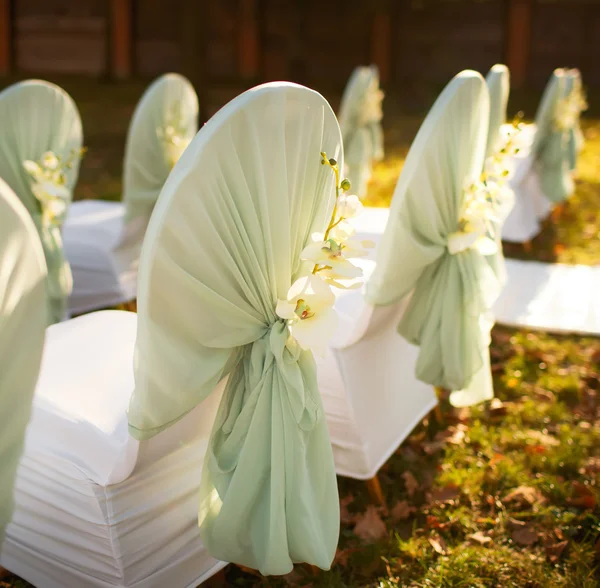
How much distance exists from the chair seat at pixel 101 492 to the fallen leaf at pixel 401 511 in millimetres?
646

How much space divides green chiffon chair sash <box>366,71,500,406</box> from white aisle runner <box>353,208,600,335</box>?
39.1 inches

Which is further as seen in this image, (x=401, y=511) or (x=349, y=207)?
(x=401, y=511)

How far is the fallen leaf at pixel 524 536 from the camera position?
7.39ft

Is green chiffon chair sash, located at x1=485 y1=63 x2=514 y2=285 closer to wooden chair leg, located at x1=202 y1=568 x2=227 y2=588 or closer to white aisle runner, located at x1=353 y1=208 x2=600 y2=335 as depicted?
white aisle runner, located at x1=353 y1=208 x2=600 y2=335

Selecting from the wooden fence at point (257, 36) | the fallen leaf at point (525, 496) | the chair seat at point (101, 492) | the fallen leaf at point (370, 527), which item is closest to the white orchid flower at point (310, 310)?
the chair seat at point (101, 492)

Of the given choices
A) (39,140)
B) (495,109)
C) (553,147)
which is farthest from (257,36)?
(495,109)

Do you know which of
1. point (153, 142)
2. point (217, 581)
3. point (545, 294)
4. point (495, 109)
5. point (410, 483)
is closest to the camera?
point (217, 581)

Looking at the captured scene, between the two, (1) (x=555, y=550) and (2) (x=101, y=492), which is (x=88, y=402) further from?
(1) (x=555, y=550)

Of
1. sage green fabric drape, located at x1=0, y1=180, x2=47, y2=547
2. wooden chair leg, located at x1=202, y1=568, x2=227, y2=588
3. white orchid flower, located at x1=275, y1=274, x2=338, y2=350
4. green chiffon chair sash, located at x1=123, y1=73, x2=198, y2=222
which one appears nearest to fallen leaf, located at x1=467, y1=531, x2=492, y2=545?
wooden chair leg, located at x1=202, y1=568, x2=227, y2=588

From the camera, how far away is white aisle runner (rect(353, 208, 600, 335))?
3.91 m

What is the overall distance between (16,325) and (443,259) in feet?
4.73

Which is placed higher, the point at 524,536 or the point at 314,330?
the point at 314,330

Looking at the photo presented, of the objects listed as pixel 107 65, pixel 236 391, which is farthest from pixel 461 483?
pixel 107 65

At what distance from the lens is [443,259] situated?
2414 millimetres
